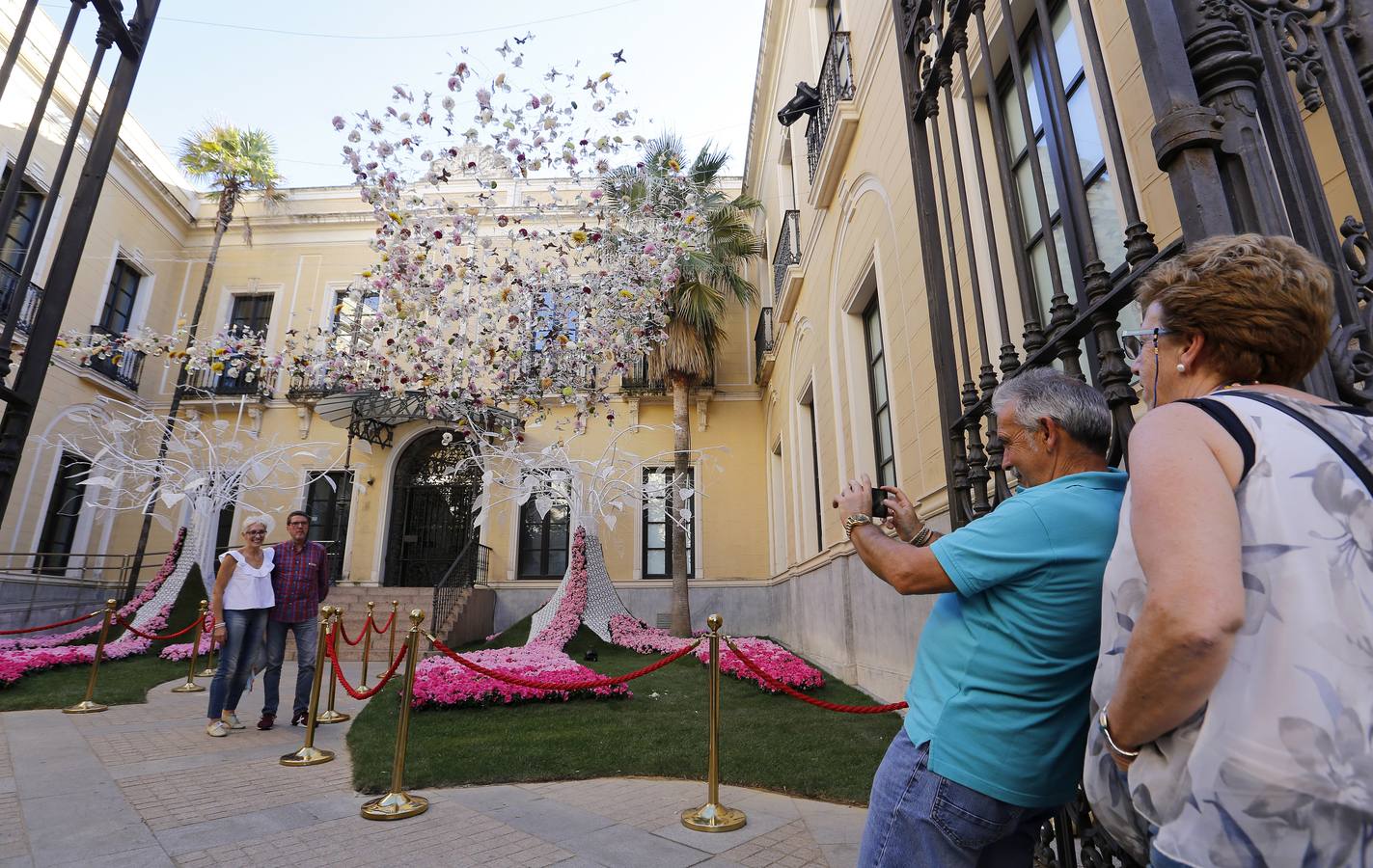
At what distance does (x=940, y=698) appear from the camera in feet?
4.75

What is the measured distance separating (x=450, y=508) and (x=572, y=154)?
10770 mm

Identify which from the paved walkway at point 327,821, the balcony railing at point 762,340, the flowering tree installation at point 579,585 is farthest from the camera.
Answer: the balcony railing at point 762,340

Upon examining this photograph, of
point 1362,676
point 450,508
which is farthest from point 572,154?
point 450,508

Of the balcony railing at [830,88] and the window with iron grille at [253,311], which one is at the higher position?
the window with iron grille at [253,311]

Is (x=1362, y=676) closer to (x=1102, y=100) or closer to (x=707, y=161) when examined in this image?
(x=1102, y=100)

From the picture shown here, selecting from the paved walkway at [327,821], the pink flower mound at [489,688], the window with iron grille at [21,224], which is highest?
the window with iron grille at [21,224]

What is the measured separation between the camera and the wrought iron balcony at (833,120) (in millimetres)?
→ 7645

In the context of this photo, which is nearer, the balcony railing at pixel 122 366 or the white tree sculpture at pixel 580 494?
the white tree sculpture at pixel 580 494

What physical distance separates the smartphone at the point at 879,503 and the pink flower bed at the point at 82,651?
10.6m

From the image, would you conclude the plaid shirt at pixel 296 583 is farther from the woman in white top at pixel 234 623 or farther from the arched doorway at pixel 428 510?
the arched doorway at pixel 428 510

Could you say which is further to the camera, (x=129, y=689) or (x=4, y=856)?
(x=129, y=689)

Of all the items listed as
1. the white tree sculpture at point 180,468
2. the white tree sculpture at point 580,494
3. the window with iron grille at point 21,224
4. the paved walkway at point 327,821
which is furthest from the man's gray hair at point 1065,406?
the window with iron grille at point 21,224

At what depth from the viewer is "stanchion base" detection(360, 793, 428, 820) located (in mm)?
3607

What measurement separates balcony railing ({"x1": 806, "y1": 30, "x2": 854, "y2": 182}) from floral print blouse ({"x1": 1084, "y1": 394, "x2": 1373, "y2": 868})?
770cm
